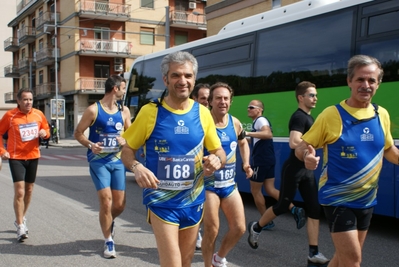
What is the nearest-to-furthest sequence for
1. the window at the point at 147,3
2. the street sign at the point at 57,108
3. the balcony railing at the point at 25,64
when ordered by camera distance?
the street sign at the point at 57,108 → the window at the point at 147,3 → the balcony railing at the point at 25,64

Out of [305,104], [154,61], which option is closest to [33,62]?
[154,61]

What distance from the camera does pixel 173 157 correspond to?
10.9 feet

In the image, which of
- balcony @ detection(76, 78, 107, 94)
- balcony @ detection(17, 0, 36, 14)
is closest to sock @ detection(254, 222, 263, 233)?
balcony @ detection(76, 78, 107, 94)

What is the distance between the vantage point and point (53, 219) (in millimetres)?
7453

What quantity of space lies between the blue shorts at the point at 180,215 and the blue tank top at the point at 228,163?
1065 millimetres

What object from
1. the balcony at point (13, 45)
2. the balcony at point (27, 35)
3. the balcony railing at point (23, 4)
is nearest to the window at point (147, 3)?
the balcony at point (27, 35)

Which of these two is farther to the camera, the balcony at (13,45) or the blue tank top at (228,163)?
the balcony at (13,45)

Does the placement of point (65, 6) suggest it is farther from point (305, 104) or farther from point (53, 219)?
point (305, 104)

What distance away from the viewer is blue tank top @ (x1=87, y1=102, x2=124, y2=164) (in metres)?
5.57

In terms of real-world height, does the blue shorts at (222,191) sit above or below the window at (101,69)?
below

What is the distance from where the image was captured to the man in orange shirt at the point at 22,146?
6199 mm

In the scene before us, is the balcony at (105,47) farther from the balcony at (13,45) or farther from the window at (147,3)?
the balcony at (13,45)

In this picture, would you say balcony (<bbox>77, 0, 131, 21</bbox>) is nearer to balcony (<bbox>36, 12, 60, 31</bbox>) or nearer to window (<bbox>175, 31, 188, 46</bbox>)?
balcony (<bbox>36, 12, 60, 31</bbox>)

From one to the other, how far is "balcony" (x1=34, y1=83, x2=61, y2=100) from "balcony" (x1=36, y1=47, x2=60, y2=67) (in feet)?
6.85
